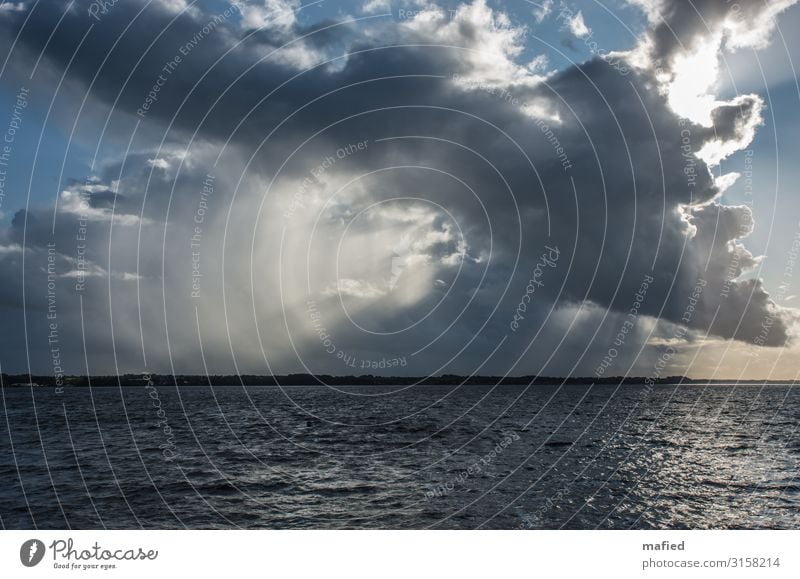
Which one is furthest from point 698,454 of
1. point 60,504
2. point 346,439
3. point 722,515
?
point 60,504

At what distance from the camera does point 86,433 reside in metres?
79.9

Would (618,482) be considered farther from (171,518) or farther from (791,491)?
(171,518)

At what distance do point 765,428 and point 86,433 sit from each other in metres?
93.8
